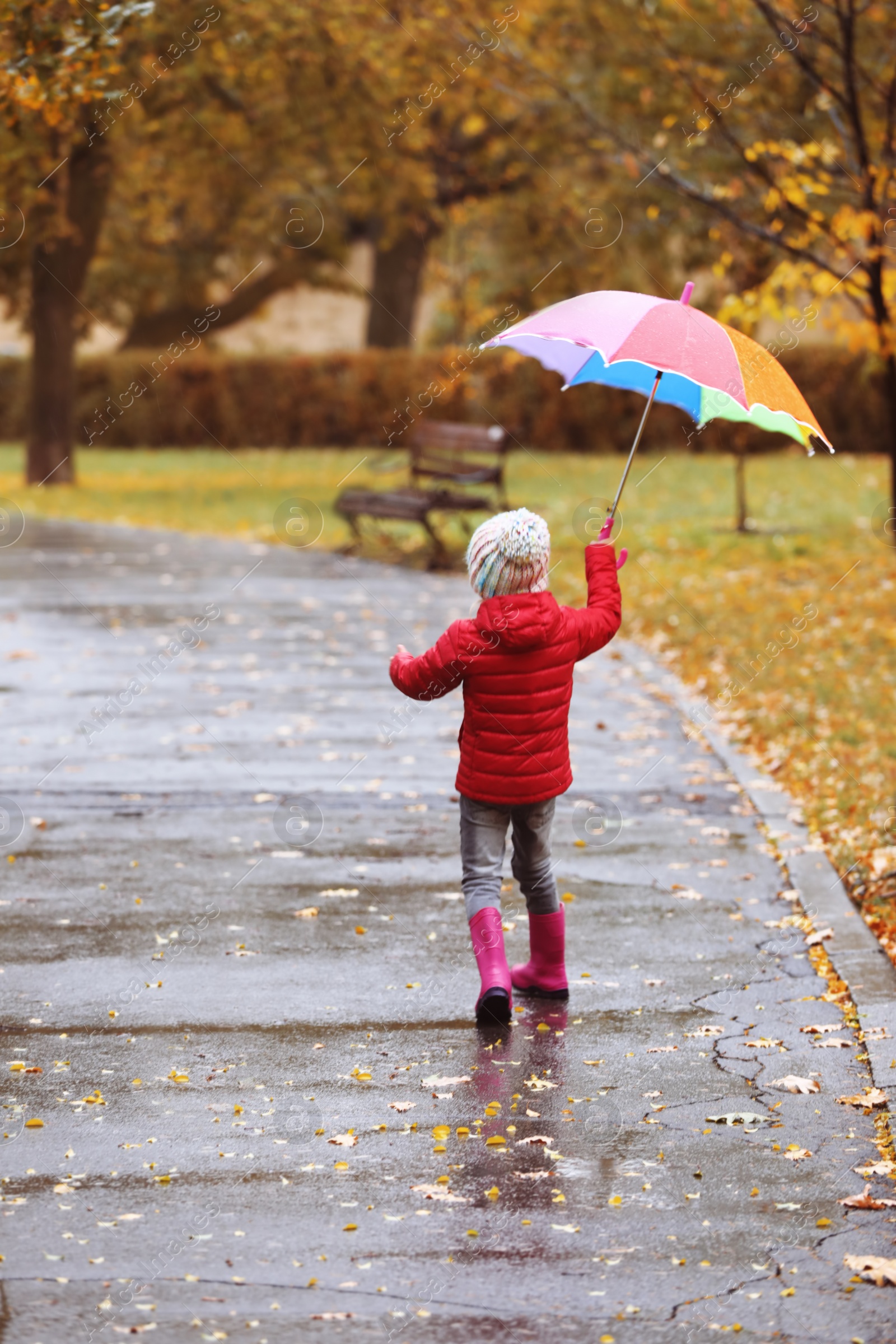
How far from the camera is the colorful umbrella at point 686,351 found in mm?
4895

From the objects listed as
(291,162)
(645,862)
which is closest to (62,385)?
(291,162)

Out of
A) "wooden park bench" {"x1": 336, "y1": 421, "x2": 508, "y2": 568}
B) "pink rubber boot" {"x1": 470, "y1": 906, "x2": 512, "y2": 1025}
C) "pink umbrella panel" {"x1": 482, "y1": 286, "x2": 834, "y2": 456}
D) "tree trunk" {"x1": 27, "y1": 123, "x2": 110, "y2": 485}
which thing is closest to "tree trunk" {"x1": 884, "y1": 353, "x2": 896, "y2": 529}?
"wooden park bench" {"x1": 336, "y1": 421, "x2": 508, "y2": 568}

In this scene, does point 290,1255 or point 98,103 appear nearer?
point 290,1255

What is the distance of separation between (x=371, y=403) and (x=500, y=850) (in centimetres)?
2690

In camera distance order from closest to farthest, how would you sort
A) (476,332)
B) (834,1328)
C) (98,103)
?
(834,1328) < (98,103) < (476,332)

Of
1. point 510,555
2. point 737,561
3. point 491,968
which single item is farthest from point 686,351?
point 737,561

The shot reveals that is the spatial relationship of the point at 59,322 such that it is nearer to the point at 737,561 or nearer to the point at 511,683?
the point at 737,561

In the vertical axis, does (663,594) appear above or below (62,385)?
below

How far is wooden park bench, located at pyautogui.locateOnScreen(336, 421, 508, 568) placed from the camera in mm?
15828

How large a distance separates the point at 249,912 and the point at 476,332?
26.3 metres

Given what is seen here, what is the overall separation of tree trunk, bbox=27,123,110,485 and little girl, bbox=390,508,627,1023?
20.0m

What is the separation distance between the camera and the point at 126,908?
20.0 ft

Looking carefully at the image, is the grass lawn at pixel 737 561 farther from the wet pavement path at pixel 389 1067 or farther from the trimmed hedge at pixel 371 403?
the trimmed hedge at pixel 371 403

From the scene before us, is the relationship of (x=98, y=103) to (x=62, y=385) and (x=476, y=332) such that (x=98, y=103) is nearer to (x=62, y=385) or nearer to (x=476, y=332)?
(x=62, y=385)
